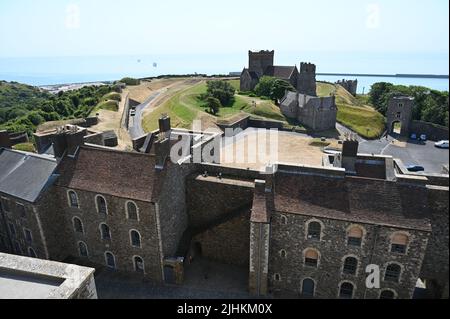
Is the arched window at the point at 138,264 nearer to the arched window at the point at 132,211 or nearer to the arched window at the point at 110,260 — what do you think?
the arched window at the point at 110,260

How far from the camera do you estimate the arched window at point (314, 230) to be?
18875 mm

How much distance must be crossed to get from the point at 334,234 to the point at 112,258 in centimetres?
1588

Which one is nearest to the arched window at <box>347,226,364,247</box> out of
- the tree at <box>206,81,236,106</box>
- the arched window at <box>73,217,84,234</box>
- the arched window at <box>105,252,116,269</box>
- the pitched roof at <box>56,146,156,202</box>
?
the pitched roof at <box>56,146,156,202</box>

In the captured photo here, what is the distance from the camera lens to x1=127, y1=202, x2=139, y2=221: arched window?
2062 cm

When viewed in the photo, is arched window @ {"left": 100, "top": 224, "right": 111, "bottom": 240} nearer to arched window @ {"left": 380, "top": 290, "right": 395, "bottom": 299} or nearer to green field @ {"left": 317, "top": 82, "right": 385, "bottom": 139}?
arched window @ {"left": 380, "top": 290, "right": 395, "bottom": 299}

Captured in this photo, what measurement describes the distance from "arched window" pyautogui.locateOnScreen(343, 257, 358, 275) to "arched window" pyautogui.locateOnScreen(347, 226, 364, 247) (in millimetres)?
1125

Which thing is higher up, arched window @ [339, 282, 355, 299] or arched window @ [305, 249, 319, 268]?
arched window @ [305, 249, 319, 268]

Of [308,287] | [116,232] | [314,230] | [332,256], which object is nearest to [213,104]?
[116,232]

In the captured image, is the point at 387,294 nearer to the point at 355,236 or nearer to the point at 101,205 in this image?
the point at 355,236

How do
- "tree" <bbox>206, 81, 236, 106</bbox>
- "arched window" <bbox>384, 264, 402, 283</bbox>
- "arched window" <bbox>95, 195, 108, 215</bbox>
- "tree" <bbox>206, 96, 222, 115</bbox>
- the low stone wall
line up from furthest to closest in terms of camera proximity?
"tree" <bbox>206, 81, 236, 106</bbox> < "tree" <bbox>206, 96, 222, 115</bbox> < the low stone wall < "arched window" <bbox>95, 195, 108, 215</bbox> < "arched window" <bbox>384, 264, 402, 283</bbox>
